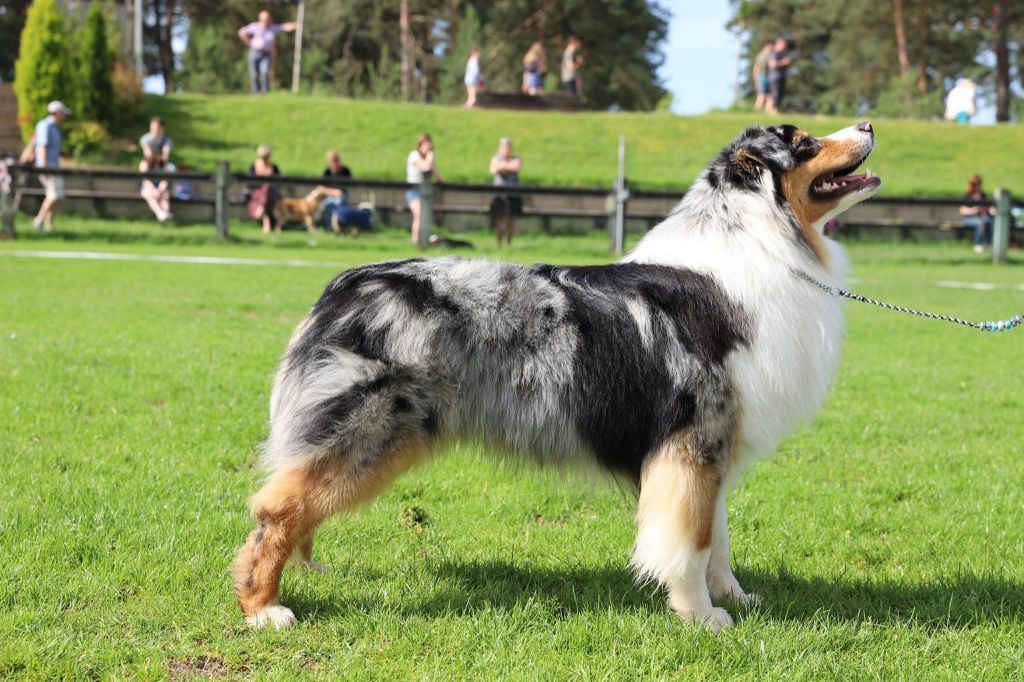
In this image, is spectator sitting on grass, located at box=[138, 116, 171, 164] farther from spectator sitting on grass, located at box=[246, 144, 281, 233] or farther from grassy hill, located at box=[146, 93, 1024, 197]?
grassy hill, located at box=[146, 93, 1024, 197]

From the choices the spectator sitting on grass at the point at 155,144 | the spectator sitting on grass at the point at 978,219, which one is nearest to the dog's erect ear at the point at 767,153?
the spectator sitting on grass at the point at 155,144

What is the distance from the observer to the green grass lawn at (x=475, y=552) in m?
3.38

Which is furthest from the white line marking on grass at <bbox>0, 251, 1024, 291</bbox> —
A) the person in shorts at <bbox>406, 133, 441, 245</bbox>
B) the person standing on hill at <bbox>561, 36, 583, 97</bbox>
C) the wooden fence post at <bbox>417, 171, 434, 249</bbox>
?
the person standing on hill at <bbox>561, 36, 583, 97</bbox>

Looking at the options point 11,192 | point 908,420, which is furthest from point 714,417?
point 11,192

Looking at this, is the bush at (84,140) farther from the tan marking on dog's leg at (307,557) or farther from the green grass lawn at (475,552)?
the tan marking on dog's leg at (307,557)

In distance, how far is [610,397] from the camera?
3.67 m

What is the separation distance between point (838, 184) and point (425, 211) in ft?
51.6

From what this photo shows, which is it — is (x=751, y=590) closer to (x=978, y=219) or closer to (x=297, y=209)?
(x=297, y=209)

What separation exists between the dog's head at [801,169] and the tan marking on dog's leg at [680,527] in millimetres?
1159

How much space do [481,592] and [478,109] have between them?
30.8 m

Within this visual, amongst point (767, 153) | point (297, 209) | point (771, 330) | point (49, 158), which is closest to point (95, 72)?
point (49, 158)

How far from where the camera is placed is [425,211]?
63.3 ft

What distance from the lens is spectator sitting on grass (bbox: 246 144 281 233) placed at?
803 inches

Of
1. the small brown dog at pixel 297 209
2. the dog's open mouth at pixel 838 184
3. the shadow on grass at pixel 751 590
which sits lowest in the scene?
the shadow on grass at pixel 751 590
